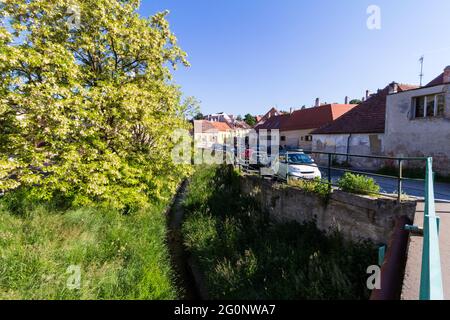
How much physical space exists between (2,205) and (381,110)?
20718mm

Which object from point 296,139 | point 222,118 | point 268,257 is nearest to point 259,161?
point 268,257

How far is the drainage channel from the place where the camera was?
23.4 ft

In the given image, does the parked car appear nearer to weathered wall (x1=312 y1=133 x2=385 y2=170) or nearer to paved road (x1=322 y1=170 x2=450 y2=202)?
paved road (x1=322 y1=170 x2=450 y2=202)

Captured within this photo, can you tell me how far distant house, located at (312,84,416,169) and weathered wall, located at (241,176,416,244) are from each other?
9.60 meters

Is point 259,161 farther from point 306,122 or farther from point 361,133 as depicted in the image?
point 306,122

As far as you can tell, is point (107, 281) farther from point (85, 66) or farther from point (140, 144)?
point (85, 66)

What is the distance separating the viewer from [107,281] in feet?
17.6

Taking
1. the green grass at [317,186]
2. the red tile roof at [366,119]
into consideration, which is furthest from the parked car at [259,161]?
the red tile roof at [366,119]

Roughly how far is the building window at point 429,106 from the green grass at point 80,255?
46.7ft

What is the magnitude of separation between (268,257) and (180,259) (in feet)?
11.9

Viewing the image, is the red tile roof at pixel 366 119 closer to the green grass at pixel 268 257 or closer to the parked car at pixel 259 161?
the parked car at pixel 259 161

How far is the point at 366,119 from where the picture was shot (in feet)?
56.3

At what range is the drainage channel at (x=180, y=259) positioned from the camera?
7.12 meters

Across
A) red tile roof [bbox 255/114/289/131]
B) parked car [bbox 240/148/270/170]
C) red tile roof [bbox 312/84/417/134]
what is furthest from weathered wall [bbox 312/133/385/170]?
red tile roof [bbox 255/114/289/131]
